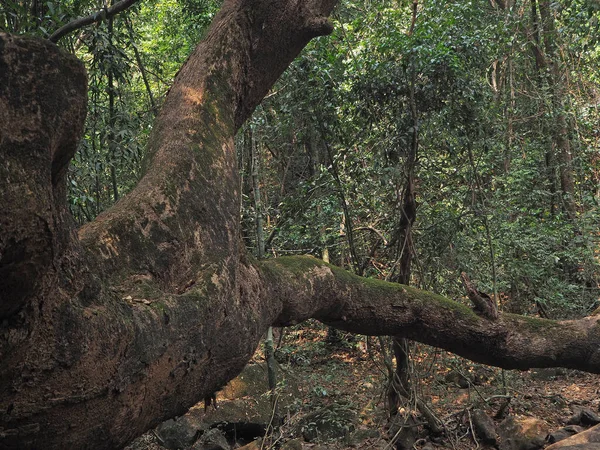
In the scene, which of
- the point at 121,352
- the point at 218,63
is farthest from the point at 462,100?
the point at 121,352

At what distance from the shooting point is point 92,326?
2.12 m

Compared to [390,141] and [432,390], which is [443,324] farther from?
[432,390]

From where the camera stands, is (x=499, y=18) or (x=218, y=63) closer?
(x=218, y=63)

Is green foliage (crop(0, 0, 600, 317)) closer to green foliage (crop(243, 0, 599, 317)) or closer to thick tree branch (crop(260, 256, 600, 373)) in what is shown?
green foliage (crop(243, 0, 599, 317))

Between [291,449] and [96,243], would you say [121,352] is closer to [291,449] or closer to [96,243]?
[96,243]

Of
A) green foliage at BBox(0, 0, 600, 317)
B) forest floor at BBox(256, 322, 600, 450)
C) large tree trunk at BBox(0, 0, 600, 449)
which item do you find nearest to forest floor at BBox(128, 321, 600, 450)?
forest floor at BBox(256, 322, 600, 450)

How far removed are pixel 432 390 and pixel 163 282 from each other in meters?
5.98

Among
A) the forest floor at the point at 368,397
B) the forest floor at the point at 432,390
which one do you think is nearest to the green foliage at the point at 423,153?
the forest floor at the point at 432,390

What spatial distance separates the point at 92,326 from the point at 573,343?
4.50 metres

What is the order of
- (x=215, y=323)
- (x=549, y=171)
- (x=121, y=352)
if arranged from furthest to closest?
(x=549, y=171)
(x=215, y=323)
(x=121, y=352)

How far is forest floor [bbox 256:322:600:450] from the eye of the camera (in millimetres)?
6594

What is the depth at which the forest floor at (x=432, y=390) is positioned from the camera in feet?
21.6

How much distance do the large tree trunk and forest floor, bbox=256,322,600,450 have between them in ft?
5.30

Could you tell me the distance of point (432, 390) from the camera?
319 inches
